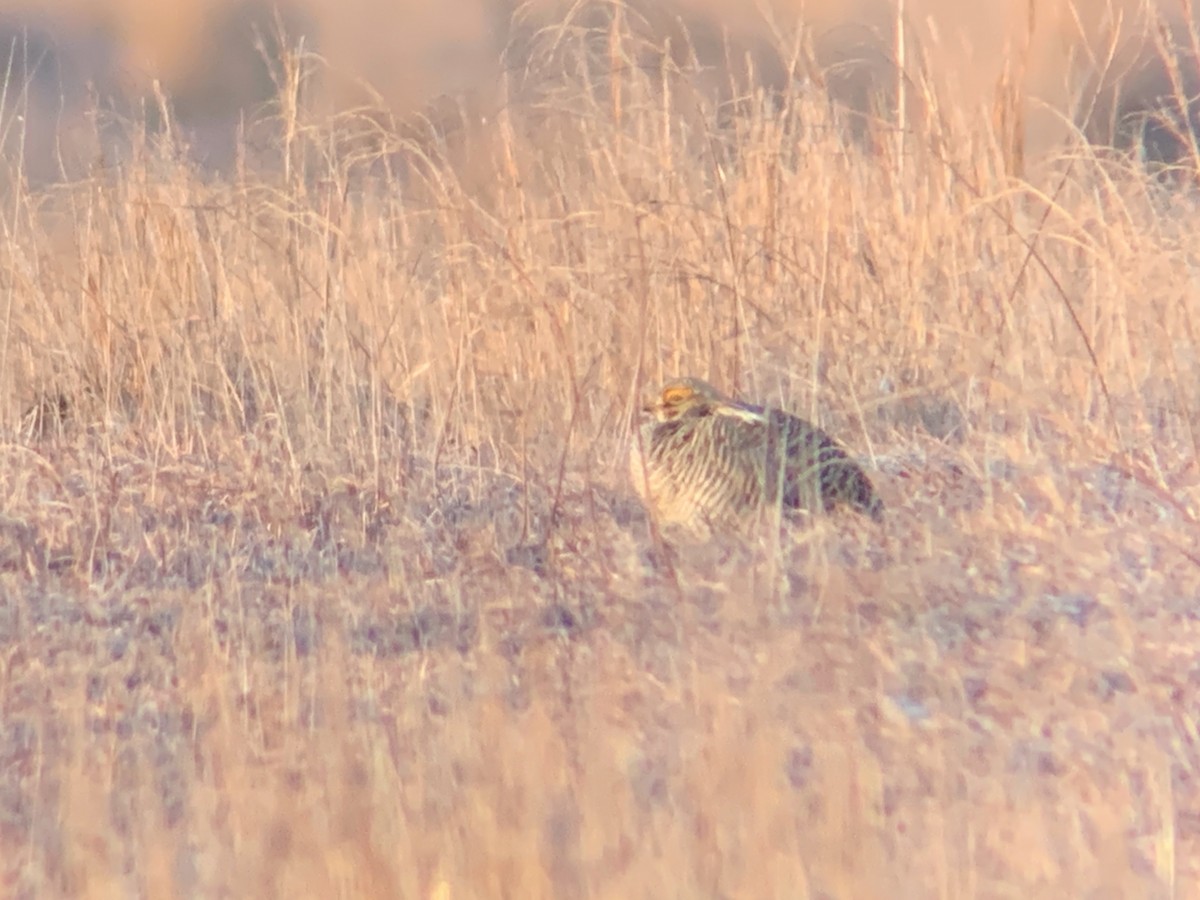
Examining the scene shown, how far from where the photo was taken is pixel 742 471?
10.6 ft

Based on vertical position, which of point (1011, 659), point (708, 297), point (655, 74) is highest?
point (655, 74)

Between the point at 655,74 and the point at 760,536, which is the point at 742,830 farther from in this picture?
the point at 655,74

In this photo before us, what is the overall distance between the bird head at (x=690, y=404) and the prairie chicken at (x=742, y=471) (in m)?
0.03

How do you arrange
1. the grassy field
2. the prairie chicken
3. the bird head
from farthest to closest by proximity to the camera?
the bird head
the prairie chicken
the grassy field

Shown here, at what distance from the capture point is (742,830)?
1.92 metres

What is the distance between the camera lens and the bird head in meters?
3.40

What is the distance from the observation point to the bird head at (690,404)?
Answer: 3400 millimetres

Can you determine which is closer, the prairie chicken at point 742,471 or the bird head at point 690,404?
the prairie chicken at point 742,471

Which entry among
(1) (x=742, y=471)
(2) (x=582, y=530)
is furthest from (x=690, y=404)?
(2) (x=582, y=530)

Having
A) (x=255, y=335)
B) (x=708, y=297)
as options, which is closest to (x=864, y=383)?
(x=708, y=297)

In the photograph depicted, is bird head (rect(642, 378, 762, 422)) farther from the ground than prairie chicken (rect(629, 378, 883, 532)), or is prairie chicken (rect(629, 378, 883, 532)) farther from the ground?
bird head (rect(642, 378, 762, 422))

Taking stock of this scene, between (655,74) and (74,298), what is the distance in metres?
1.74

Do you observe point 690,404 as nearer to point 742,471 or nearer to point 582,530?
point 742,471

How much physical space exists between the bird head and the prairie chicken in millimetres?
32
